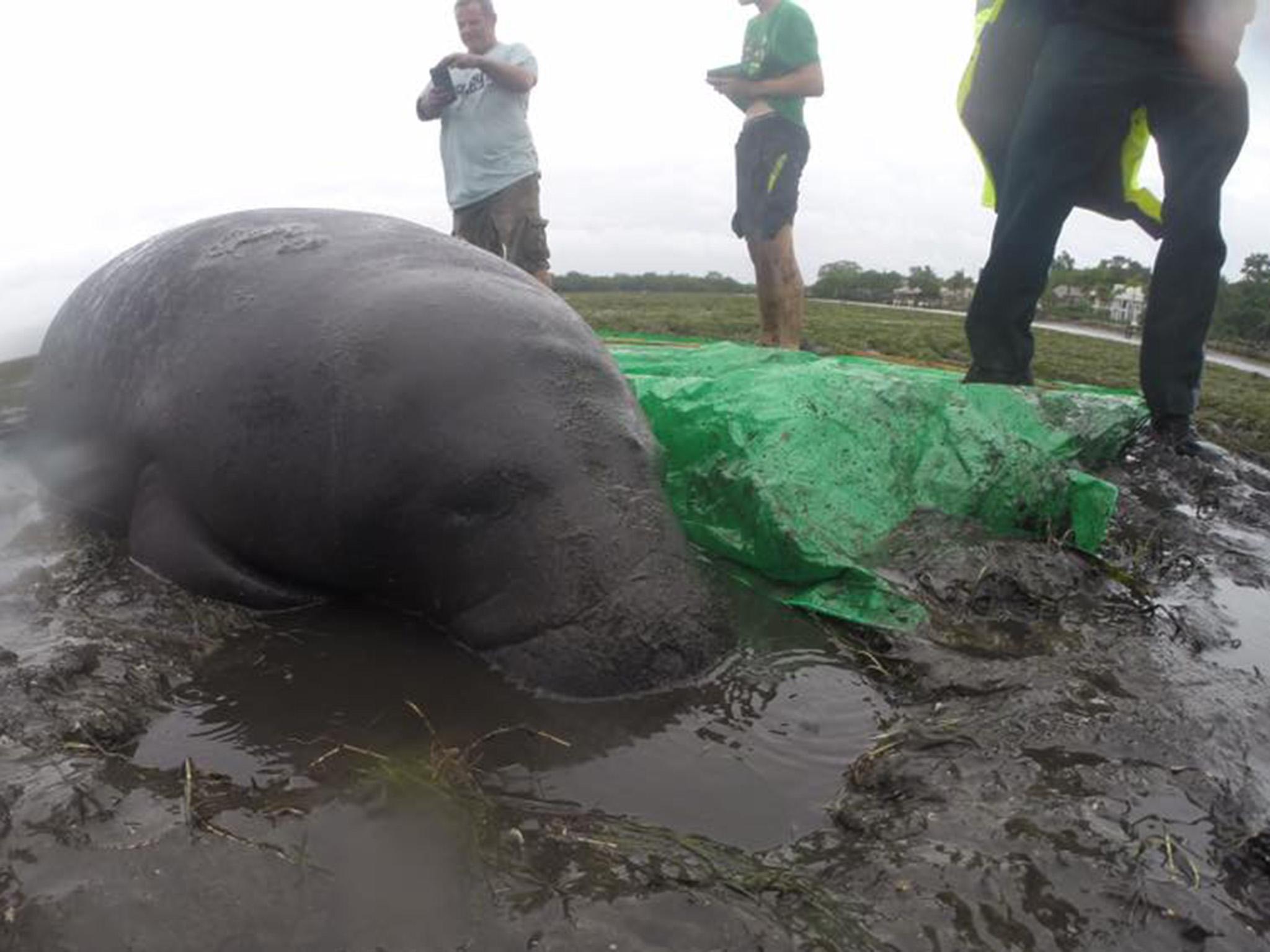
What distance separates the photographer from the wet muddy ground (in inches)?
61.8

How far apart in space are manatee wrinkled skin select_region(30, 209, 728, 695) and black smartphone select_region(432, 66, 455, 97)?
13.4 feet

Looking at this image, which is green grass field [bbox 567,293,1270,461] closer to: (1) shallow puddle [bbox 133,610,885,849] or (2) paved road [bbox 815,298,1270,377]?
(2) paved road [bbox 815,298,1270,377]

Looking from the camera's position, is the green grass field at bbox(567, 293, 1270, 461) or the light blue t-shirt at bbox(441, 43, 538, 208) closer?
the green grass field at bbox(567, 293, 1270, 461)

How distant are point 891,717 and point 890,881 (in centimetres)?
66

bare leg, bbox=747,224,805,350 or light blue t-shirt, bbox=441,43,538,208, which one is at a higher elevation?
light blue t-shirt, bbox=441,43,538,208

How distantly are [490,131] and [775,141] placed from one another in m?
2.12

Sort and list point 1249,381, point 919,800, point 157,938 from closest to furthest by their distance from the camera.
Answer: point 157,938 < point 919,800 < point 1249,381

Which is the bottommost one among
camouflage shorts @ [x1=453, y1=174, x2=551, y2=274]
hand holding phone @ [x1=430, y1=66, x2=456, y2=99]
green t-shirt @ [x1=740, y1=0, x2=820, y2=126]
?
camouflage shorts @ [x1=453, y1=174, x2=551, y2=274]

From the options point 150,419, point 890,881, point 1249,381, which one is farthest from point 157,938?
point 1249,381

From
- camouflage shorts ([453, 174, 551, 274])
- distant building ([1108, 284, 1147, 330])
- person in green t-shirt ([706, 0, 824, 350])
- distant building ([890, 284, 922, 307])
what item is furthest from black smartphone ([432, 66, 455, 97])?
distant building ([890, 284, 922, 307])

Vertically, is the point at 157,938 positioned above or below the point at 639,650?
below

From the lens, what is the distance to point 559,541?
2328 mm

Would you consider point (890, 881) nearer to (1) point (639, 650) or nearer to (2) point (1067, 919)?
(2) point (1067, 919)

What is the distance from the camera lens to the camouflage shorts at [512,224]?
711cm
